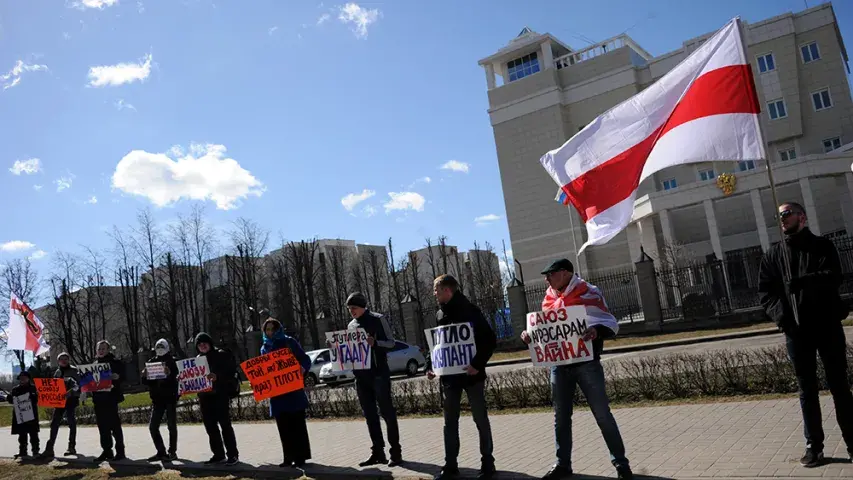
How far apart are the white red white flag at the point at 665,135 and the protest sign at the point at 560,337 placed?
1.14 metres

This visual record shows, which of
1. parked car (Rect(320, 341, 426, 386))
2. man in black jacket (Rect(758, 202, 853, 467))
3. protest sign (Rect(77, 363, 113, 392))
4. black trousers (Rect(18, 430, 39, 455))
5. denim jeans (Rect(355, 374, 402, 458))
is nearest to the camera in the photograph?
man in black jacket (Rect(758, 202, 853, 467))

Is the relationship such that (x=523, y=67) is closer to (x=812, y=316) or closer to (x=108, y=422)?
(x=108, y=422)

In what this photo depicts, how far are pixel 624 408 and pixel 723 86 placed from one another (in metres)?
5.43

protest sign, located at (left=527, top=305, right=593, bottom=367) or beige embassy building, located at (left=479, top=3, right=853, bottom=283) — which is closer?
protest sign, located at (left=527, top=305, right=593, bottom=367)

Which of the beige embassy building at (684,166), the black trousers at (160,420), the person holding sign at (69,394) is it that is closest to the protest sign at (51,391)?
the person holding sign at (69,394)

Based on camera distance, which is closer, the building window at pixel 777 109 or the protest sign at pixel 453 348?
the protest sign at pixel 453 348

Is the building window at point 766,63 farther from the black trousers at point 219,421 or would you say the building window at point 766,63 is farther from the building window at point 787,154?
the black trousers at point 219,421

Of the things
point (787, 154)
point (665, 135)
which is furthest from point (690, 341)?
point (787, 154)

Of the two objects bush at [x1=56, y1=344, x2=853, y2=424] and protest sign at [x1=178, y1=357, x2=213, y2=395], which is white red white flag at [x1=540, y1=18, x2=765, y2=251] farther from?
protest sign at [x1=178, y1=357, x2=213, y2=395]

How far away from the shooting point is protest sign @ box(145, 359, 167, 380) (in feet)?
35.4

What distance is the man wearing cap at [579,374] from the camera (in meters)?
6.18

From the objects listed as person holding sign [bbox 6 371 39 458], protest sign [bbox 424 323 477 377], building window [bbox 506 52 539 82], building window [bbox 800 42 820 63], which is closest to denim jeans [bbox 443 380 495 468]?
protest sign [bbox 424 323 477 377]

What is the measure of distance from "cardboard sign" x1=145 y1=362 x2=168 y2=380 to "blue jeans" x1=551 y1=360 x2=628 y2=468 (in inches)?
278

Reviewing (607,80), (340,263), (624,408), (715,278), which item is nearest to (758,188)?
(715,278)
